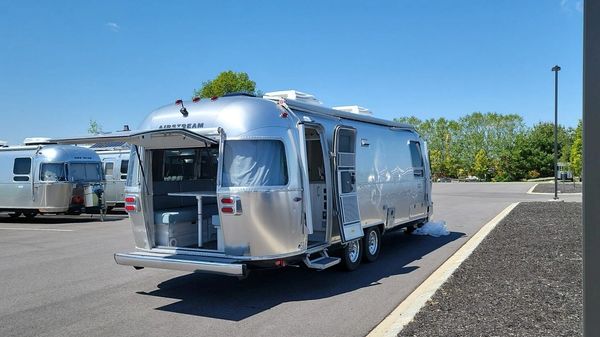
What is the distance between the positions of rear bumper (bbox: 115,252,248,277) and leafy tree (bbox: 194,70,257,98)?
26.0 m

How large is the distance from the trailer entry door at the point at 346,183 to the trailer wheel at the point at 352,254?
261 millimetres

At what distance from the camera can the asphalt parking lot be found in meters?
5.84

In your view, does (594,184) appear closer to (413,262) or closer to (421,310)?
(421,310)

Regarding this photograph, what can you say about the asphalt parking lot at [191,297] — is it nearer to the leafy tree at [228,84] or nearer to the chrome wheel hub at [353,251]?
the chrome wheel hub at [353,251]

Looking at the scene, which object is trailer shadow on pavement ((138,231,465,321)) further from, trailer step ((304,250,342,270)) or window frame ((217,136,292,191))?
window frame ((217,136,292,191))

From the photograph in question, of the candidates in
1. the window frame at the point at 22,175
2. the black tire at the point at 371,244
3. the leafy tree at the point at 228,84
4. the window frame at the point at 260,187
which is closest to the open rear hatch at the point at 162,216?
the window frame at the point at 260,187

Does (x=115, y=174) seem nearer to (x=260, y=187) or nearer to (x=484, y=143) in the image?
(x=260, y=187)

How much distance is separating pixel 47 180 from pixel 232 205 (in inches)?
553

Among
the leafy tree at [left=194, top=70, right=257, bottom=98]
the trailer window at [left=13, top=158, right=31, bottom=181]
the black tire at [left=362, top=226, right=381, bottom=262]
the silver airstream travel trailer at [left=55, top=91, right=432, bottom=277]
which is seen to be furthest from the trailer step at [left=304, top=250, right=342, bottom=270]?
the leafy tree at [left=194, top=70, right=257, bottom=98]

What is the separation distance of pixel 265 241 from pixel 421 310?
220 centimetres

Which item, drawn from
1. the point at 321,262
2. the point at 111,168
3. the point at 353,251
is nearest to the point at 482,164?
the point at 111,168

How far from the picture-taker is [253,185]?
22.6 ft

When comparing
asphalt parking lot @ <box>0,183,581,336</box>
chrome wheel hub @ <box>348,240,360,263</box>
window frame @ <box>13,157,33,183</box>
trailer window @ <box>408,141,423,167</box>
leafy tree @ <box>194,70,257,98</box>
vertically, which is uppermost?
leafy tree @ <box>194,70,257,98</box>

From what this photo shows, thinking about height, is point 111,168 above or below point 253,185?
above
